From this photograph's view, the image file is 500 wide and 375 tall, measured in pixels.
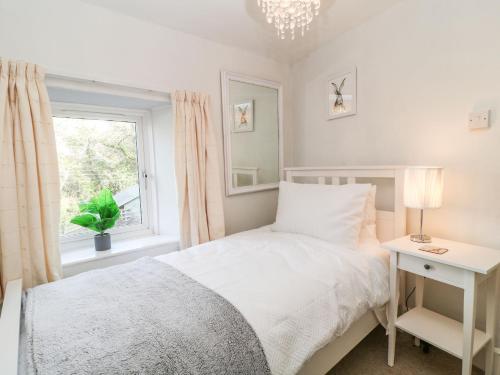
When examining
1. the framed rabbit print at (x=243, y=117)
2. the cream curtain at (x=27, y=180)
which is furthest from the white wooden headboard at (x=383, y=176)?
the cream curtain at (x=27, y=180)

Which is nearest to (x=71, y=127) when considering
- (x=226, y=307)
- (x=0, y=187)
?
(x=0, y=187)

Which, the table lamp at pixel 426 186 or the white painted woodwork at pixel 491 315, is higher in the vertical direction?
the table lamp at pixel 426 186

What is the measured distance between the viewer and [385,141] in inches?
75.6

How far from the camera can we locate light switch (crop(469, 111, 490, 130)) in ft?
4.60

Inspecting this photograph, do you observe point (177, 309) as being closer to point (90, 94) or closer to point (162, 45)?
point (90, 94)

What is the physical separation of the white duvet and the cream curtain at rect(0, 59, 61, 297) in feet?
2.10

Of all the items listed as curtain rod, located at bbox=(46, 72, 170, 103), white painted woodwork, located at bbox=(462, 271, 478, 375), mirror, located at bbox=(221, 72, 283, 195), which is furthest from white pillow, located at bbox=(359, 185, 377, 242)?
curtain rod, located at bbox=(46, 72, 170, 103)

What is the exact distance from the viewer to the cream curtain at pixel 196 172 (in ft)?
6.37

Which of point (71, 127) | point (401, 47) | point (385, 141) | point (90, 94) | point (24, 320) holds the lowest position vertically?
point (24, 320)

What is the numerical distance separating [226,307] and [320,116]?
6.27 ft

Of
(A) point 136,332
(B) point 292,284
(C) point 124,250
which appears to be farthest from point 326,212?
(C) point 124,250

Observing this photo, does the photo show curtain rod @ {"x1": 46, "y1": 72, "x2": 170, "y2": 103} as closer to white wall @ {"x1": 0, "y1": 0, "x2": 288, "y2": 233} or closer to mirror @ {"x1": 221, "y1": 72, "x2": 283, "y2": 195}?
white wall @ {"x1": 0, "y1": 0, "x2": 288, "y2": 233}

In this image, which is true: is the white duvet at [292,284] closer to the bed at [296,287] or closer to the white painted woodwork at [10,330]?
the bed at [296,287]

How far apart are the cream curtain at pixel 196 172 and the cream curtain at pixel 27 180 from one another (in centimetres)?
76
